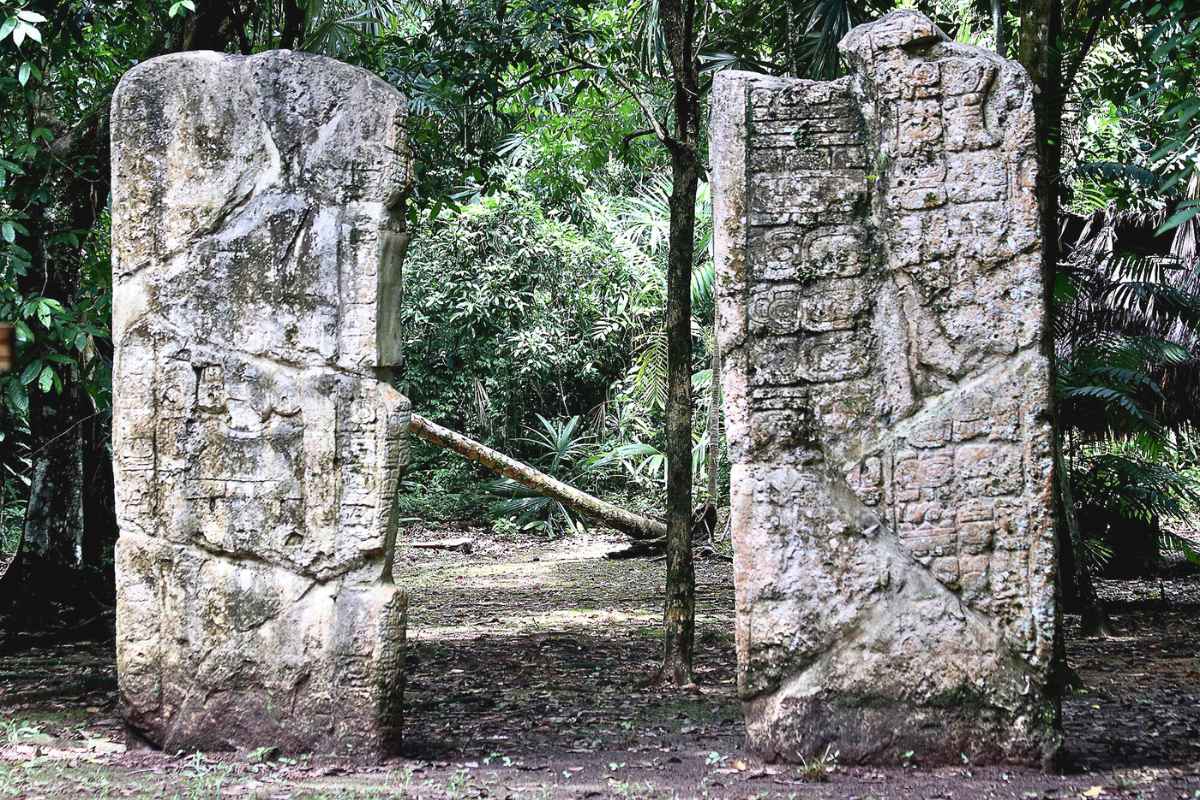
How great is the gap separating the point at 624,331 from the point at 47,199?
980cm

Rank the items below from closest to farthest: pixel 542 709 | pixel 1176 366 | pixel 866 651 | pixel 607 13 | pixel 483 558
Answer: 1. pixel 866 651
2. pixel 542 709
3. pixel 1176 366
4. pixel 607 13
5. pixel 483 558

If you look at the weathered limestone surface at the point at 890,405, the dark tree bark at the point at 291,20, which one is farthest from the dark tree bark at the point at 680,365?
the dark tree bark at the point at 291,20

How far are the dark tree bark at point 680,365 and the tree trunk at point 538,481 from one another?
3.22m

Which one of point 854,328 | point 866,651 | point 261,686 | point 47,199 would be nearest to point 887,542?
point 866,651

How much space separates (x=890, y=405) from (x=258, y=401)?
234cm

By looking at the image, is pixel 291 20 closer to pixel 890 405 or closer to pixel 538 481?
pixel 890 405

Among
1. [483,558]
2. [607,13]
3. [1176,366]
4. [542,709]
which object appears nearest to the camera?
[542,709]

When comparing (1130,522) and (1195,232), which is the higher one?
(1195,232)

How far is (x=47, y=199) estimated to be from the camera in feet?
17.8

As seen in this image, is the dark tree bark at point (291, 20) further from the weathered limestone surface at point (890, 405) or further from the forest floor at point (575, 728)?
the forest floor at point (575, 728)

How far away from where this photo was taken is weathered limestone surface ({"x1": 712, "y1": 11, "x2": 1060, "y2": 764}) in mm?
4020

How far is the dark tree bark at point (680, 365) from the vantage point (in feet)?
18.5

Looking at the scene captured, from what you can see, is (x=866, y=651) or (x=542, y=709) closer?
(x=866, y=651)

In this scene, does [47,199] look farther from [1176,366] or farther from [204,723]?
[1176,366]
